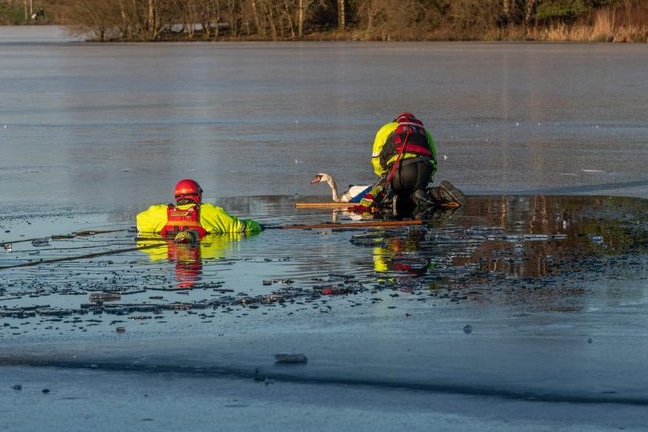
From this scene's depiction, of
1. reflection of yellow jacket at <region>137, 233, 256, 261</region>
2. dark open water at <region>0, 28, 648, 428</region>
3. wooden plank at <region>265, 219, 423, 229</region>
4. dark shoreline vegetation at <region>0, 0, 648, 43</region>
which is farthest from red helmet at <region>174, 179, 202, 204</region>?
dark shoreline vegetation at <region>0, 0, 648, 43</region>

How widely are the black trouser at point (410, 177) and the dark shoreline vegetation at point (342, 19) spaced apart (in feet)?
188

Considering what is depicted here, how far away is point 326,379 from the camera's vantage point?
6617 millimetres

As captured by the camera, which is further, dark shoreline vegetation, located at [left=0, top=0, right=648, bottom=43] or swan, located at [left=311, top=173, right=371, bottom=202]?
dark shoreline vegetation, located at [left=0, top=0, right=648, bottom=43]

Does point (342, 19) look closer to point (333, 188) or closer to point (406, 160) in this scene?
point (406, 160)

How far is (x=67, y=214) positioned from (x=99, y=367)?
5.94 m

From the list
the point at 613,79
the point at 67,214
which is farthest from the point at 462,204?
the point at 613,79

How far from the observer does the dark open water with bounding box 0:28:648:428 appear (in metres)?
7.03

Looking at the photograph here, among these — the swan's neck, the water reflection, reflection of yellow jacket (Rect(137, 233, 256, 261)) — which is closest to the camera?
the water reflection

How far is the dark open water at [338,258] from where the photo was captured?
7.03 m

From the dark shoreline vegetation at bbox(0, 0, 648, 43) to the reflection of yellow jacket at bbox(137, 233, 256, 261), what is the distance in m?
59.6

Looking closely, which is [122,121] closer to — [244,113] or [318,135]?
[244,113]

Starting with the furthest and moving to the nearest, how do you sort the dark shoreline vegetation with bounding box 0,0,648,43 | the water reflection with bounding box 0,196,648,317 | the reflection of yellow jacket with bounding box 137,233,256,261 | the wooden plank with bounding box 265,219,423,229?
the dark shoreline vegetation with bounding box 0,0,648,43
the wooden plank with bounding box 265,219,423,229
the reflection of yellow jacket with bounding box 137,233,256,261
the water reflection with bounding box 0,196,648,317

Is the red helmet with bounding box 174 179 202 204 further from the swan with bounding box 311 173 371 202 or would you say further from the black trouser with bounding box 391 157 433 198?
the black trouser with bounding box 391 157 433 198

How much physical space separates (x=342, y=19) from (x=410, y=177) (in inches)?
2780
